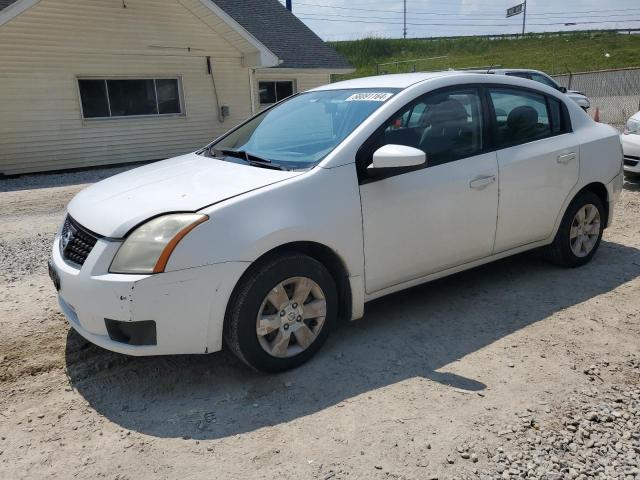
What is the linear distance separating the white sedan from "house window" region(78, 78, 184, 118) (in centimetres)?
971

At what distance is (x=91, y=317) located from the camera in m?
2.85

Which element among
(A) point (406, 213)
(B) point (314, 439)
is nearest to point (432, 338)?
(A) point (406, 213)

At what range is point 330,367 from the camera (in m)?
3.25

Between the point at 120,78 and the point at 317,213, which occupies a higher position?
the point at 120,78

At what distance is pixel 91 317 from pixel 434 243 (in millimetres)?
2215

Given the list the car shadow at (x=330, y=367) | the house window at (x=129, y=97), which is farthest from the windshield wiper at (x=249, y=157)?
the house window at (x=129, y=97)

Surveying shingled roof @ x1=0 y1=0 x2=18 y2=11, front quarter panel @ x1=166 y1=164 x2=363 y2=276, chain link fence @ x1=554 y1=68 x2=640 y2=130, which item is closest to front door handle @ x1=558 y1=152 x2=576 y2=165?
front quarter panel @ x1=166 y1=164 x2=363 y2=276

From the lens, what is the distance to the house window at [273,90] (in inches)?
627

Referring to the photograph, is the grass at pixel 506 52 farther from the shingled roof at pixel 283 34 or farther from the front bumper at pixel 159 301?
the front bumper at pixel 159 301

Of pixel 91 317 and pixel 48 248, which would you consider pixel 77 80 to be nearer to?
pixel 48 248

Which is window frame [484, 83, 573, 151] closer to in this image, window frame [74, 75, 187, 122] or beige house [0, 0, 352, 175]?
beige house [0, 0, 352, 175]

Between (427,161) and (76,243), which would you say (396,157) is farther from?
(76,243)

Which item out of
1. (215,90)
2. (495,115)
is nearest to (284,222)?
(495,115)

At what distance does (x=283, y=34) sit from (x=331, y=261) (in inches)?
605
